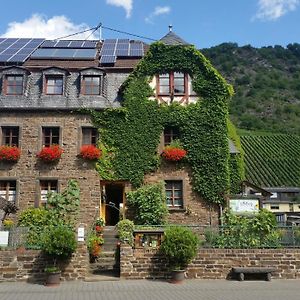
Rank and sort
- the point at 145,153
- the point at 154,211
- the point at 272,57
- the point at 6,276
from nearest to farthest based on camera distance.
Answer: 1. the point at 6,276
2. the point at 154,211
3. the point at 145,153
4. the point at 272,57

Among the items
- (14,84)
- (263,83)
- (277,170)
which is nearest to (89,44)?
(14,84)

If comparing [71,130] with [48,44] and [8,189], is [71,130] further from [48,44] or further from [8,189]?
[48,44]

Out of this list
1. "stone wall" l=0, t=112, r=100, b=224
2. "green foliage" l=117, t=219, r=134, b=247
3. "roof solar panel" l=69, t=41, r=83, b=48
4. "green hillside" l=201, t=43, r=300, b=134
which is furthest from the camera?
"green hillside" l=201, t=43, r=300, b=134

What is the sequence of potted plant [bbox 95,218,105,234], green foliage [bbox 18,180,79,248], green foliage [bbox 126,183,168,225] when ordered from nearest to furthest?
→ green foliage [bbox 18,180,79,248], potted plant [bbox 95,218,105,234], green foliage [bbox 126,183,168,225]

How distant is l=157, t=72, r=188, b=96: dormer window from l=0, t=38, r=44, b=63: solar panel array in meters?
8.05

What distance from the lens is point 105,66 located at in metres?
24.1

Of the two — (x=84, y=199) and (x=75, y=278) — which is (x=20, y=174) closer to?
(x=84, y=199)

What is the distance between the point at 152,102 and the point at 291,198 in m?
15.9

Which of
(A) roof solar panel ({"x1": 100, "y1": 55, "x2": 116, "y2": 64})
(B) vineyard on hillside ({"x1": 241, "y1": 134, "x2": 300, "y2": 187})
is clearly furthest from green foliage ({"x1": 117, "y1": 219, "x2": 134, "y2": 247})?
(B) vineyard on hillside ({"x1": 241, "y1": 134, "x2": 300, "y2": 187})

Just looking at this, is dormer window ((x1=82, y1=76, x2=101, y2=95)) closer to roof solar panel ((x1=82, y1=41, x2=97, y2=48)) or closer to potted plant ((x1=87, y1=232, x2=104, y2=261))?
roof solar panel ((x1=82, y1=41, x2=97, y2=48))

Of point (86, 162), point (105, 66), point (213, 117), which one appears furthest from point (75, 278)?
point (105, 66)

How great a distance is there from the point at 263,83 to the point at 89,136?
61.0 m

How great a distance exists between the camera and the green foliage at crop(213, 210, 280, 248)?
15.6 metres

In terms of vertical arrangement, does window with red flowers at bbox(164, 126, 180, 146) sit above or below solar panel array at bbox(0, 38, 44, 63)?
below
